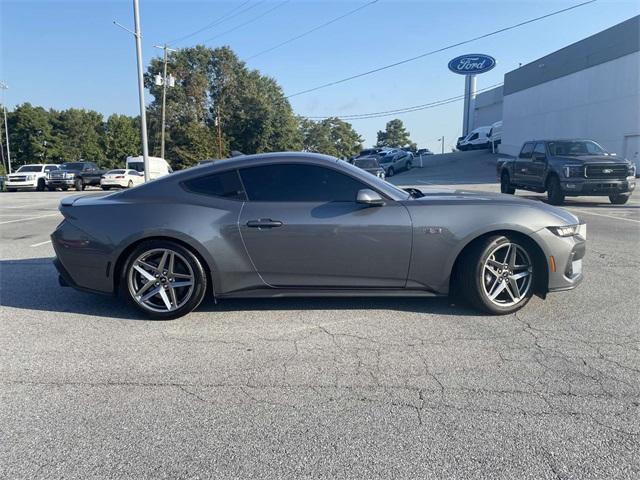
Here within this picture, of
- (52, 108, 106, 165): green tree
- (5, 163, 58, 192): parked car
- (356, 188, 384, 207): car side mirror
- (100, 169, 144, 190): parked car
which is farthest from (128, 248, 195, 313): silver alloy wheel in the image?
(52, 108, 106, 165): green tree

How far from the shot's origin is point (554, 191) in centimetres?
1353

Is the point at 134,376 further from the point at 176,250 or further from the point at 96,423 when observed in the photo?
the point at 176,250

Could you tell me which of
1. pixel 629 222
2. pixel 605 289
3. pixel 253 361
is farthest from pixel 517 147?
pixel 253 361

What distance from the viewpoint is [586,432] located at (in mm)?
2564

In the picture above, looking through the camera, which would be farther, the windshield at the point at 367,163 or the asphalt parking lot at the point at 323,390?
the windshield at the point at 367,163

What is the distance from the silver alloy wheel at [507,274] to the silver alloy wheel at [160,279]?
2645 mm

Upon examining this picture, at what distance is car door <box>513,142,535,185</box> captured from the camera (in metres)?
14.9

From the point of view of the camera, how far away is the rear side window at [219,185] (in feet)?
14.4

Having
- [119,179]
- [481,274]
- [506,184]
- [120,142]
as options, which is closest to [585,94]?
[506,184]

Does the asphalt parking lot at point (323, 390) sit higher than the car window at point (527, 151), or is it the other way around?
the car window at point (527, 151)

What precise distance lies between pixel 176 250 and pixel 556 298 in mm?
3709

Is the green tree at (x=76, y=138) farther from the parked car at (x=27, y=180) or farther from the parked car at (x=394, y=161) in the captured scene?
the parked car at (x=394, y=161)

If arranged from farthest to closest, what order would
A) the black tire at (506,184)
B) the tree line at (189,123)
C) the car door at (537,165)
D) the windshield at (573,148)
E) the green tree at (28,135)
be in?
the green tree at (28,135)
the tree line at (189,123)
the black tire at (506,184)
the car door at (537,165)
the windshield at (573,148)

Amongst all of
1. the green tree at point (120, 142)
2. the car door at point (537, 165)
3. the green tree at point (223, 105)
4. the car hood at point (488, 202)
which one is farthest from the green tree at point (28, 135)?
the car hood at point (488, 202)
